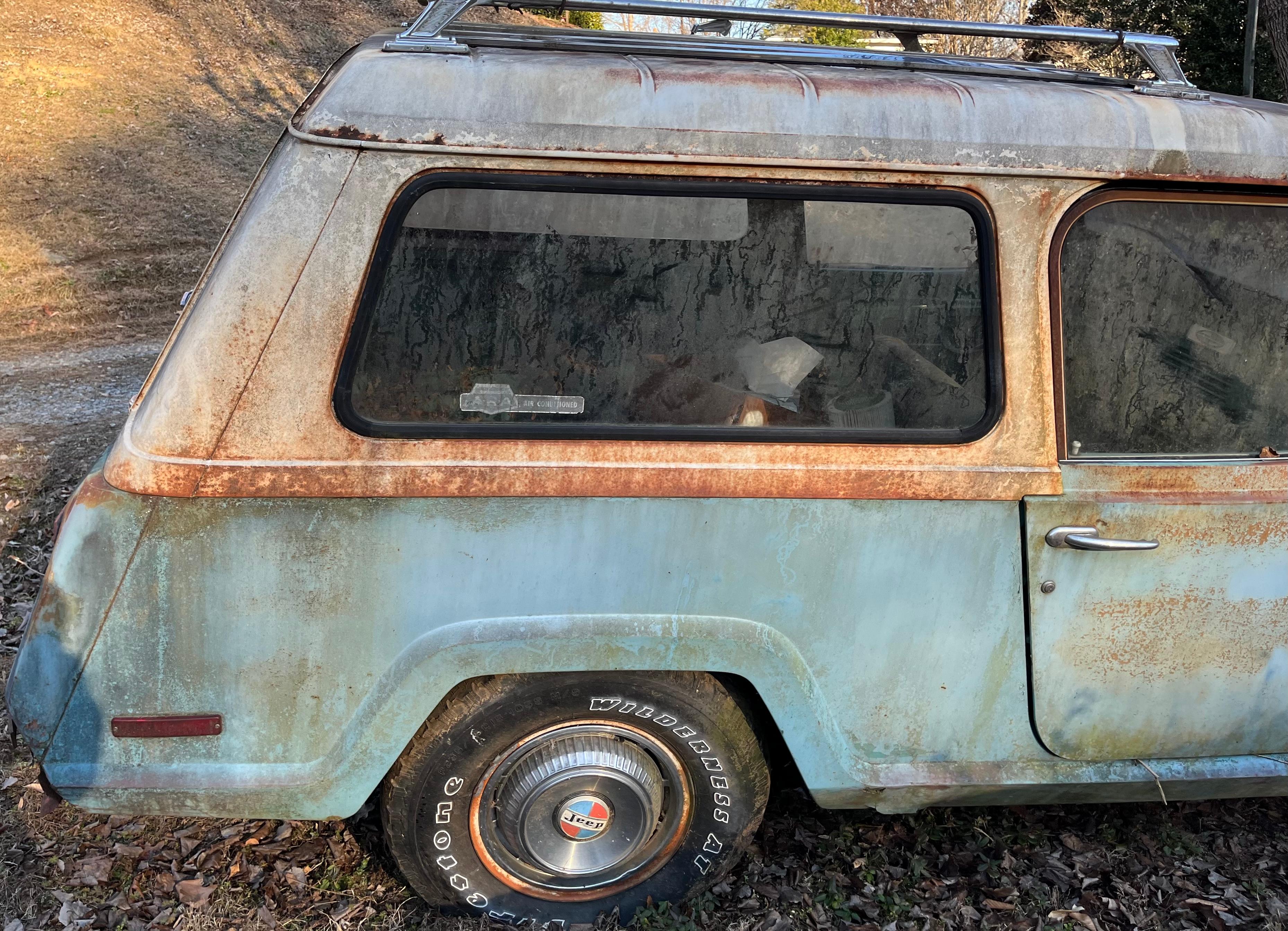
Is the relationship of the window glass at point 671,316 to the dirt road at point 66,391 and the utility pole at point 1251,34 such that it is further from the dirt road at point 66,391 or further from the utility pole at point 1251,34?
the utility pole at point 1251,34

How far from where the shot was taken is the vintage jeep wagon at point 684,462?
2.08 metres

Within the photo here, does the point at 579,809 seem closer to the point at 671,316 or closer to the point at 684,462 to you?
the point at 684,462

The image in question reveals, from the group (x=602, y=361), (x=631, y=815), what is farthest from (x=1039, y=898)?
(x=602, y=361)

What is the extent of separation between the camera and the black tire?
2299 mm

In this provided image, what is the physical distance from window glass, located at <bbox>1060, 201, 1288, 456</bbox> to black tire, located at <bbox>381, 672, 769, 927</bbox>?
3.74 feet

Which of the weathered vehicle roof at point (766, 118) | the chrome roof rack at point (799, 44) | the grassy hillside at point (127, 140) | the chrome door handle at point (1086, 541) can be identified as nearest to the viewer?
the weathered vehicle roof at point (766, 118)

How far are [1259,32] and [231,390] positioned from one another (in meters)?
12.7

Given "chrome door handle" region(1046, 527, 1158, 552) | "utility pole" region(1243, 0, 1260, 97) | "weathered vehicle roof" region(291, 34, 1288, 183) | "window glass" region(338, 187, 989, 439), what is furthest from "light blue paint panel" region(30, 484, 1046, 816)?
"utility pole" region(1243, 0, 1260, 97)

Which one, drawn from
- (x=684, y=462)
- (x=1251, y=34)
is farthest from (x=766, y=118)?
(x=1251, y=34)

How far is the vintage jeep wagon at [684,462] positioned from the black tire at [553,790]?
0.01m

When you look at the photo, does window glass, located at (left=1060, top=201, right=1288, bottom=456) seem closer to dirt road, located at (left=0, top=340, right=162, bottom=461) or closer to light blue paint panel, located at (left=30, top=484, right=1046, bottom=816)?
light blue paint panel, located at (left=30, top=484, right=1046, bottom=816)

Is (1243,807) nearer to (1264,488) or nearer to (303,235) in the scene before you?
(1264,488)

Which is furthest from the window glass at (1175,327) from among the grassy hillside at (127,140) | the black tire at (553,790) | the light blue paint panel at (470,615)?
the grassy hillside at (127,140)

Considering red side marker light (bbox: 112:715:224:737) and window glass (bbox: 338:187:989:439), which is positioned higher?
window glass (bbox: 338:187:989:439)
